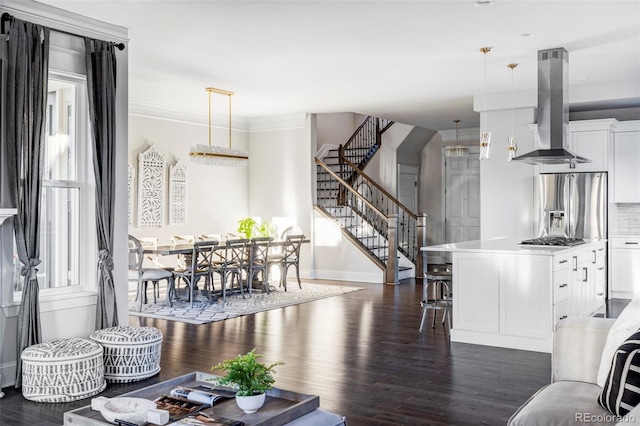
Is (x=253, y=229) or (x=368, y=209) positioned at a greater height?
(x=368, y=209)

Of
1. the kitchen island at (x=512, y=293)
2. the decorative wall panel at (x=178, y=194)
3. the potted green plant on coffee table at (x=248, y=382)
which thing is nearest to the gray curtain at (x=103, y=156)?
the potted green plant on coffee table at (x=248, y=382)

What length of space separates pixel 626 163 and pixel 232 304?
5888 mm

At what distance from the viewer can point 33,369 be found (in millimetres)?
4336

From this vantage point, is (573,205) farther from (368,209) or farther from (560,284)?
(368,209)

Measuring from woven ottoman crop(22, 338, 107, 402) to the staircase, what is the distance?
687 centimetres

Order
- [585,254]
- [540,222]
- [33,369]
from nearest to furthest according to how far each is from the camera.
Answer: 1. [33,369]
2. [585,254]
3. [540,222]

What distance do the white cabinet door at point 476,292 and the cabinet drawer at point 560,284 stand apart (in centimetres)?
52

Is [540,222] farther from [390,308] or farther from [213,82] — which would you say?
[213,82]

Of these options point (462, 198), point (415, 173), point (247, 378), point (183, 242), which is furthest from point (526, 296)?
point (415, 173)

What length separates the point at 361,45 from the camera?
251 inches

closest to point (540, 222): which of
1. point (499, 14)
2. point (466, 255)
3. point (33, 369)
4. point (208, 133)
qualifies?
point (466, 255)

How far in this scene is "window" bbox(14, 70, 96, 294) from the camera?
5137 millimetres

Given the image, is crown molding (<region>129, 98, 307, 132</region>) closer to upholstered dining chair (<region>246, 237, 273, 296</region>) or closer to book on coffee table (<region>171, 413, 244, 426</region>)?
upholstered dining chair (<region>246, 237, 273, 296</region>)

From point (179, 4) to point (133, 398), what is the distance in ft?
10.9
